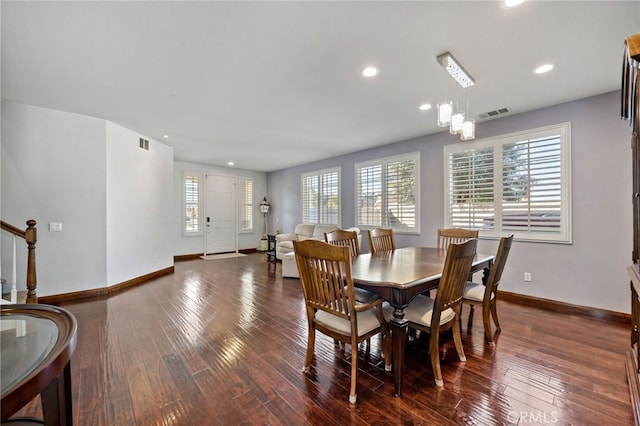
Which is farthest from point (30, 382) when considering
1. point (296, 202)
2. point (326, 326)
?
point (296, 202)

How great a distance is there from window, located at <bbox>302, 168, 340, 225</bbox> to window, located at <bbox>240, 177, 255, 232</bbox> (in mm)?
2096

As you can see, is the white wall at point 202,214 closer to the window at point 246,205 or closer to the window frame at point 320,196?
the window at point 246,205

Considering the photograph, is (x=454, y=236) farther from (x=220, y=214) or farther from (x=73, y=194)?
(x=220, y=214)

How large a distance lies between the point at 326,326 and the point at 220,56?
2.46 metres

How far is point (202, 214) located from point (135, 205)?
9.20 ft

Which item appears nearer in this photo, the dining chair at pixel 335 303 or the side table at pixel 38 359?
the side table at pixel 38 359

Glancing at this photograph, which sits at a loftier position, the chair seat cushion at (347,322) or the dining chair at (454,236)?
the dining chair at (454,236)

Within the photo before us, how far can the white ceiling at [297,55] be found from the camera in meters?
1.87

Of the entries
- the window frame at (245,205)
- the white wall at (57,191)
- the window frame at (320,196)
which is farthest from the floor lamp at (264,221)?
the white wall at (57,191)

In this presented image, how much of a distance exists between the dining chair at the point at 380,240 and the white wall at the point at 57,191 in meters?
4.07

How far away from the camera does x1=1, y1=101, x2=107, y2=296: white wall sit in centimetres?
347

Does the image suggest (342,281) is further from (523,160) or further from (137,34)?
(523,160)

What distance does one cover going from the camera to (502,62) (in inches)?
97.6

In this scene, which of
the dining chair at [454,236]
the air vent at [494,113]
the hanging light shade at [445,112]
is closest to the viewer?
the hanging light shade at [445,112]
